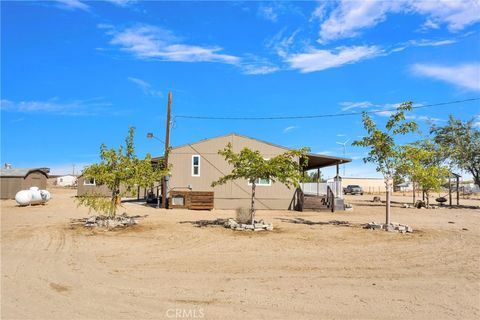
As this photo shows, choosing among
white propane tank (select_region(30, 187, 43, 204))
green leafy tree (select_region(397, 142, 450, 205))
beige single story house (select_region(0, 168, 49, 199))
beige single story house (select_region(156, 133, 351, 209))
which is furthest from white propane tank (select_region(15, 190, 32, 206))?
green leafy tree (select_region(397, 142, 450, 205))

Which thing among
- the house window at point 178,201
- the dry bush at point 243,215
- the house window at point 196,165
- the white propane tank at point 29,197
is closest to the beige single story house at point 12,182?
the white propane tank at point 29,197

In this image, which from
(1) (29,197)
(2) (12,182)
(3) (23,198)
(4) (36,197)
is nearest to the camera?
(3) (23,198)

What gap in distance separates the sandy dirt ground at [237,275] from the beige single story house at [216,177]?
38.5 ft

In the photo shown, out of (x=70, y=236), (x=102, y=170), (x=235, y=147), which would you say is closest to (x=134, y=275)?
A: (x=70, y=236)

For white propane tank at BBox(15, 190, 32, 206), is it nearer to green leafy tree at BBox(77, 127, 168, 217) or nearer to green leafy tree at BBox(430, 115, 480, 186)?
green leafy tree at BBox(77, 127, 168, 217)

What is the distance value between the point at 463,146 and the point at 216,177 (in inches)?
838

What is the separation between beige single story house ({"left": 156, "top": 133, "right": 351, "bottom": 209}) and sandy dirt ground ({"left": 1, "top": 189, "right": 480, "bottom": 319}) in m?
11.7

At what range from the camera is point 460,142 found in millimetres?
33219

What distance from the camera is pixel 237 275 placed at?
840cm

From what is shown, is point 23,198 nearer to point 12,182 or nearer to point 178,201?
point 178,201

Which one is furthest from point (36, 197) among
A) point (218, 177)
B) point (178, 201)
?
point (218, 177)

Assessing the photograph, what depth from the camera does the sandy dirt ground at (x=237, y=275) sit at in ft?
20.6

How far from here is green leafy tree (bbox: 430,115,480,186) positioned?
32.6m

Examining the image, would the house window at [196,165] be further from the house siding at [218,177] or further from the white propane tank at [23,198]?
the white propane tank at [23,198]
